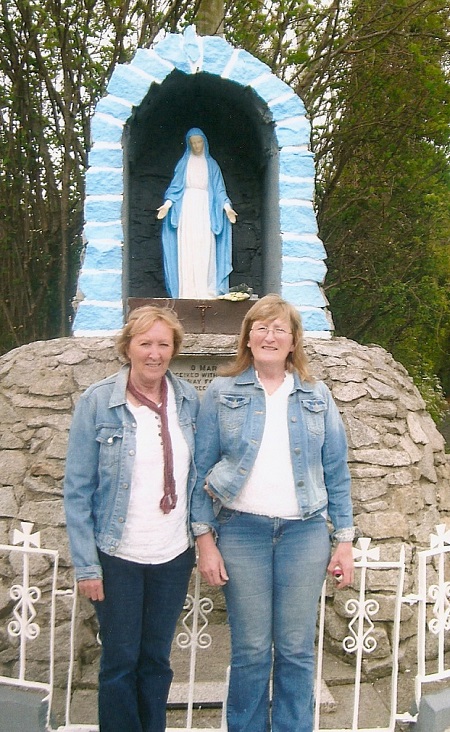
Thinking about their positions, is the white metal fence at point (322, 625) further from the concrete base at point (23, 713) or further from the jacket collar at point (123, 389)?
the jacket collar at point (123, 389)

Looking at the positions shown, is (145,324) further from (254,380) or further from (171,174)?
(171,174)

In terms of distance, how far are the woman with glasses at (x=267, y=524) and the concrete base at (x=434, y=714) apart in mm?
719

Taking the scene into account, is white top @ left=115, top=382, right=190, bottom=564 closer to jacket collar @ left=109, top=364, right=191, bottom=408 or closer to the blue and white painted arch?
jacket collar @ left=109, top=364, right=191, bottom=408

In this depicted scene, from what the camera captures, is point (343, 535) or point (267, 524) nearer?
point (267, 524)

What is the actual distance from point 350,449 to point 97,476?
2066mm

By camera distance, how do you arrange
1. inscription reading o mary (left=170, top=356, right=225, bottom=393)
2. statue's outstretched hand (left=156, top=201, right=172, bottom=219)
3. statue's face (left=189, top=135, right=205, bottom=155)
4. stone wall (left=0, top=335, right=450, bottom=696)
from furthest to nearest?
1. statue's face (left=189, top=135, right=205, bottom=155)
2. statue's outstretched hand (left=156, top=201, right=172, bottom=219)
3. inscription reading o mary (left=170, top=356, right=225, bottom=393)
4. stone wall (left=0, top=335, right=450, bottom=696)

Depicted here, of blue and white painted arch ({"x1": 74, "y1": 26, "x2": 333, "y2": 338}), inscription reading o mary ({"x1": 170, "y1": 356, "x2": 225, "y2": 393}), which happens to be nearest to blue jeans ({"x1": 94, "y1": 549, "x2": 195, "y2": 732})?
inscription reading o mary ({"x1": 170, "y1": 356, "x2": 225, "y2": 393})

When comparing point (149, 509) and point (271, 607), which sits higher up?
point (149, 509)

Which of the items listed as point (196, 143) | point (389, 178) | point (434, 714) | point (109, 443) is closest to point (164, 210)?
point (196, 143)

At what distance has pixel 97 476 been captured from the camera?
2.10 meters

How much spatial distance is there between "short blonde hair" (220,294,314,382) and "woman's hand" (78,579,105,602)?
2.67 feet

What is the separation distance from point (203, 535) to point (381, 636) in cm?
187

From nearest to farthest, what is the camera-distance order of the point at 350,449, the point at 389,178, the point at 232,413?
the point at 232,413
the point at 350,449
the point at 389,178

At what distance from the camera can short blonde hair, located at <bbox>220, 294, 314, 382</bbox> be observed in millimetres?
2217
